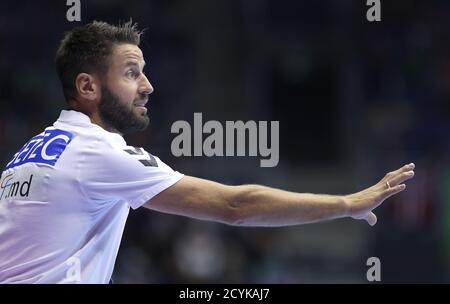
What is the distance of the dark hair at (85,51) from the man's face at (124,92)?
0.15ft

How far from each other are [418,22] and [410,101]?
1849 mm

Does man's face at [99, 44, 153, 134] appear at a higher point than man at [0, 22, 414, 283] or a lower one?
higher

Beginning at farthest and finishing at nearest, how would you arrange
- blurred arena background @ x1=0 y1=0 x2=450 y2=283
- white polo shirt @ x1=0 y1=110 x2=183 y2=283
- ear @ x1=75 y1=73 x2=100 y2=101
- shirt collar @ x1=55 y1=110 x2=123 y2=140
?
blurred arena background @ x1=0 y1=0 x2=450 y2=283
ear @ x1=75 y1=73 x2=100 y2=101
shirt collar @ x1=55 y1=110 x2=123 y2=140
white polo shirt @ x1=0 y1=110 x2=183 y2=283

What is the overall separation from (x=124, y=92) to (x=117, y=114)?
123mm

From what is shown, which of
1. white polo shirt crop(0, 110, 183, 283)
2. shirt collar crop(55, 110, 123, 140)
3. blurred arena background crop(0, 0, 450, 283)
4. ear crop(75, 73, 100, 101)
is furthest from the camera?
blurred arena background crop(0, 0, 450, 283)

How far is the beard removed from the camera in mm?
4484

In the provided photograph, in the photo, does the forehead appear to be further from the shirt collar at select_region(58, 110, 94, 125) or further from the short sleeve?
the short sleeve

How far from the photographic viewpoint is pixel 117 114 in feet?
14.8

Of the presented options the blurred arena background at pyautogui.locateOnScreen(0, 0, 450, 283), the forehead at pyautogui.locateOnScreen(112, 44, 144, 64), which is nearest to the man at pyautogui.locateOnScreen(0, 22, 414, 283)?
the forehead at pyautogui.locateOnScreen(112, 44, 144, 64)

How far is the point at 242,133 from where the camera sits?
19.5ft

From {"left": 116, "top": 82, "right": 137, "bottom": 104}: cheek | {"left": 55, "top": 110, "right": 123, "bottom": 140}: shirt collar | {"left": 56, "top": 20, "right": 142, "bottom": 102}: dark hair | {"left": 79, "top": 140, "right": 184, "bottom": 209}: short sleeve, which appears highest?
{"left": 56, "top": 20, "right": 142, "bottom": 102}: dark hair

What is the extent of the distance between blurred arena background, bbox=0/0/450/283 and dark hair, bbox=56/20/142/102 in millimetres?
6224

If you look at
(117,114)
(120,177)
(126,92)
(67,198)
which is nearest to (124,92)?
(126,92)

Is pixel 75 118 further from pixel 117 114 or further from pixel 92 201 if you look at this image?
pixel 92 201
